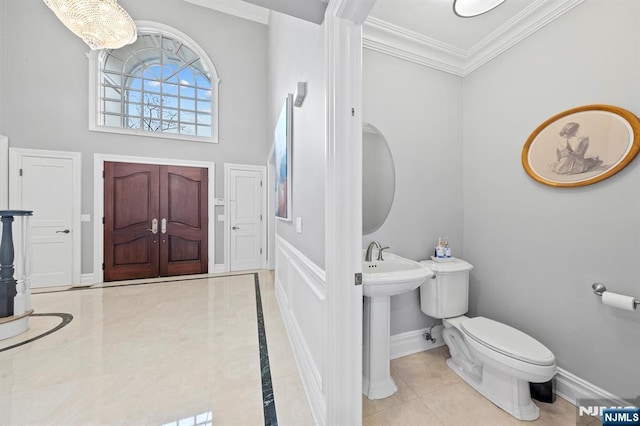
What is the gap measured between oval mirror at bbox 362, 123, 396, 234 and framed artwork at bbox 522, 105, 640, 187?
0.98 metres

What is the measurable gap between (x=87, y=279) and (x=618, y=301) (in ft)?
18.9

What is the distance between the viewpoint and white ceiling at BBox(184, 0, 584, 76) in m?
1.58

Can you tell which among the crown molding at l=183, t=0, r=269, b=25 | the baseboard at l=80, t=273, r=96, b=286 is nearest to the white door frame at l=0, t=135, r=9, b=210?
the baseboard at l=80, t=273, r=96, b=286

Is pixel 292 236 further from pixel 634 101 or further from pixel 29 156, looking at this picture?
pixel 29 156

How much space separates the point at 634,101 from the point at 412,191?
1.22 meters

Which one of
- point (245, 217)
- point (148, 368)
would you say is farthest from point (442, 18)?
point (245, 217)

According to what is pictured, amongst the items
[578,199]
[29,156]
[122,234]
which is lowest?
[122,234]

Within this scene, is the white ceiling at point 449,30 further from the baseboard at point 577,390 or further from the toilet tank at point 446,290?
the baseboard at point 577,390

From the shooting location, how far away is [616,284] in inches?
51.4

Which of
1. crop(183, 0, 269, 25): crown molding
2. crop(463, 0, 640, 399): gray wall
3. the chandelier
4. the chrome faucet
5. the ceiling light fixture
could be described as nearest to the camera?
crop(463, 0, 640, 399): gray wall

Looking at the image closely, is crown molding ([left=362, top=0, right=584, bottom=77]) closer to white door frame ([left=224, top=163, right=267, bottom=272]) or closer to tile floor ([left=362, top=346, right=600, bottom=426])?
tile floor ([left=362, top=346, right=600, bottom=426])

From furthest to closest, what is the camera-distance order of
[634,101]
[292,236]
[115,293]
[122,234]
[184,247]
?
[184,247] → [122,234] → [115,293] → [292,236] → [634,101]

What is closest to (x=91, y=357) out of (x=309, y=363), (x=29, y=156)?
(x=309, y=363)

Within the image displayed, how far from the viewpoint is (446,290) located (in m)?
1.75
